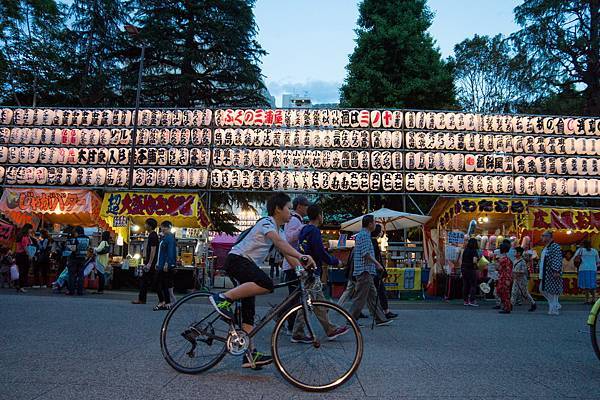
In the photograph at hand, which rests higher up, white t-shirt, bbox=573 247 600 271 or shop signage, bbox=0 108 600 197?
shop signage, bbox=0 108 600 197

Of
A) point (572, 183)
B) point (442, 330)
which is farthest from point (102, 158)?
point (572, 183)

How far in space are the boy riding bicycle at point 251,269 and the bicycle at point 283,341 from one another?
9 cm

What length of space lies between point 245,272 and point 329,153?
1363 cm

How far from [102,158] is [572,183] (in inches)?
683

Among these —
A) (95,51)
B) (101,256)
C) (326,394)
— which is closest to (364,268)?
(326,394)

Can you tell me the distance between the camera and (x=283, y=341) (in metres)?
4.52

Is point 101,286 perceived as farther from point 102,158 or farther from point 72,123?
point 72,123

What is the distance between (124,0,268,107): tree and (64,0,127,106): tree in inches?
50.4

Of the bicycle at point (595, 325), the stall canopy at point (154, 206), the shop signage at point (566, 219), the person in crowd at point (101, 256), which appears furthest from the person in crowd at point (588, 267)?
the person in crowd at point (101, 256)

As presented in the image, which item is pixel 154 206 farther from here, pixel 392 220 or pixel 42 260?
pixel 392 220

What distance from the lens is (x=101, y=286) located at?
1479 cm

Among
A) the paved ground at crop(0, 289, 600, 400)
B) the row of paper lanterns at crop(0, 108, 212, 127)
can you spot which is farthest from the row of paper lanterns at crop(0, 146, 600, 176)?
the paved ground at crop(0, 289, 600, 400)

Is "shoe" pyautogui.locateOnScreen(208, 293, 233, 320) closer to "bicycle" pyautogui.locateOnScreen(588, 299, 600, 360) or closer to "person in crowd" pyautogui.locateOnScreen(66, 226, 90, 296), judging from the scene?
"bicycle" pyautogui.locateOnScreen(588, 299, 600, 360)

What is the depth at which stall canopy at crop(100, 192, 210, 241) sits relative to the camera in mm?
17172
